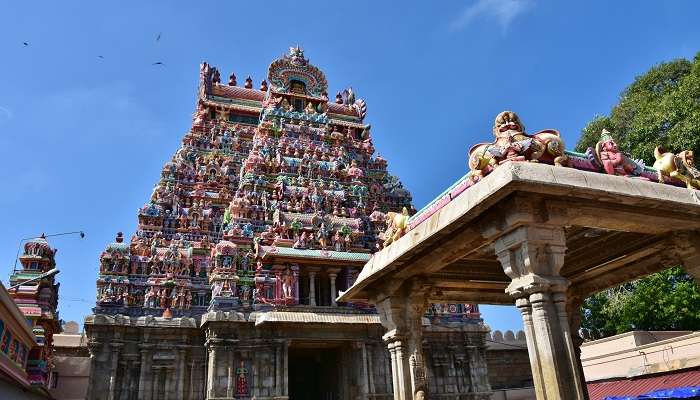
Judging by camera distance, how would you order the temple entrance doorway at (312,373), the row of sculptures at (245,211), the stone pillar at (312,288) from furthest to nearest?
the temple entrance doorway at (312,373) → the stone pillar at (312,288) → the row of sculptures at (245,211)

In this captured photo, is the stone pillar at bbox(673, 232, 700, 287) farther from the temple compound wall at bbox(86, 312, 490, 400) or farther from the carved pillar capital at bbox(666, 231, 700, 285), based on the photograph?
the temple compound wall at bbox(86, 312, 490, 400)

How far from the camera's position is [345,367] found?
24.1 m

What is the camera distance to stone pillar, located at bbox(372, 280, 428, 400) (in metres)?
9.73

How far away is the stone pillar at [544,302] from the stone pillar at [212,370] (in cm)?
1682

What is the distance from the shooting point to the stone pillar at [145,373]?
21438 mm

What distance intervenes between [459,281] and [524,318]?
13.9ft

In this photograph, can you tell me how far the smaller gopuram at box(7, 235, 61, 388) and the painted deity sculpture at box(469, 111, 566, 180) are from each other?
14.4 meters

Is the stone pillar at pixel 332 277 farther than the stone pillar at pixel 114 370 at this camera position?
Yes

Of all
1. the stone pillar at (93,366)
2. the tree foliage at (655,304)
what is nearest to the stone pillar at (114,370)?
the stone pillar at (93,366)

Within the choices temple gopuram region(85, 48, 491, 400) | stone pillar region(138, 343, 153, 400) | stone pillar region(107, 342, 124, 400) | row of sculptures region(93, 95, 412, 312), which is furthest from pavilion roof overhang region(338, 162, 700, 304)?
stone pillar region(107, 342, 124, 400)

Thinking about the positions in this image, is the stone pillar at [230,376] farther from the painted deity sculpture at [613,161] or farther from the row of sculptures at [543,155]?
the painted deity sculpture at [613,161]

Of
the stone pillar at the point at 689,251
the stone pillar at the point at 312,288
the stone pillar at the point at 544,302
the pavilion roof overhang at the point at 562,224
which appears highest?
the stone pillar at the point at 312,288

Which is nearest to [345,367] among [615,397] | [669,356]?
[615,397]

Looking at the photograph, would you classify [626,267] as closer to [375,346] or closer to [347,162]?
[375,346]
